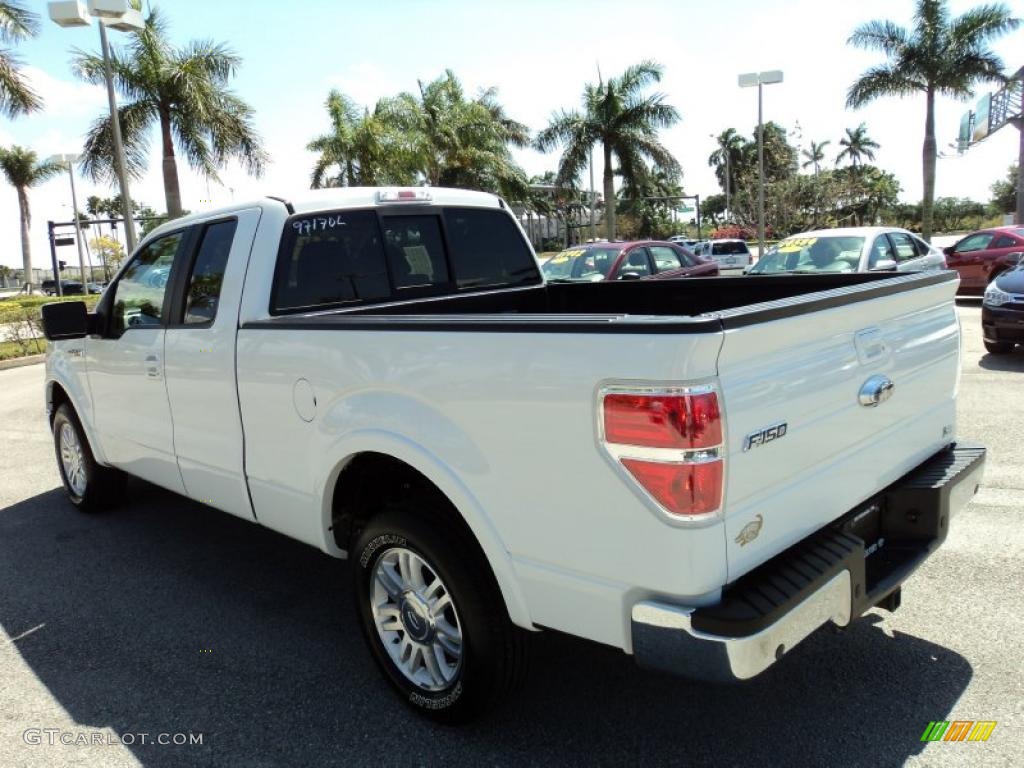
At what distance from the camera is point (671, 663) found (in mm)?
2107

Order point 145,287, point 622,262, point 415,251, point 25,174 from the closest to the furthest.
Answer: point 415,251
point 145,287
point 622,262
point 25,174

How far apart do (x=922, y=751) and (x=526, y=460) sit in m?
1.69

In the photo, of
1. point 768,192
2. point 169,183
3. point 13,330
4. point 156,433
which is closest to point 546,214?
point 768,192

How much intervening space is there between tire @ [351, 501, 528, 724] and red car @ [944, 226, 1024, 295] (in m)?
15.8

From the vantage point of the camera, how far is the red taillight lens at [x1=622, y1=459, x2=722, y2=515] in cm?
204

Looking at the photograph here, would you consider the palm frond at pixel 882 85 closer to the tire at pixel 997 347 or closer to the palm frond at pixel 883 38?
the palm frond at pixel 883 38

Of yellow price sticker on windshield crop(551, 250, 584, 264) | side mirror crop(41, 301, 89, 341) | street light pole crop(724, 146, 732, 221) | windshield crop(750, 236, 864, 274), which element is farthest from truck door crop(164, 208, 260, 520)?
street light pole crop(724, 146, 732, 221)

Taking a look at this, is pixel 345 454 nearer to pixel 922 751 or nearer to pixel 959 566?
pixel 922 751

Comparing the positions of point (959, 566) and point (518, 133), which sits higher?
point (518, 133)

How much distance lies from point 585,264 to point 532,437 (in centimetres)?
1174

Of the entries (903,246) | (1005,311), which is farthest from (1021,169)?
(1005,311)

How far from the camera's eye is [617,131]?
3139 cm

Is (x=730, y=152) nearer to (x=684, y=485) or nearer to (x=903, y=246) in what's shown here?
(x=903, y=246)

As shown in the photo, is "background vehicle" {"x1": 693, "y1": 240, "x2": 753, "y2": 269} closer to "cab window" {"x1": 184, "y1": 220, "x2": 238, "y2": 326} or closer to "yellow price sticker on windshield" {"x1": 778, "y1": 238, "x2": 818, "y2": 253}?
"yellow price sticker on windshield" {"x1": 778, "y1": 238, "x2": 818, "y2": 253}
